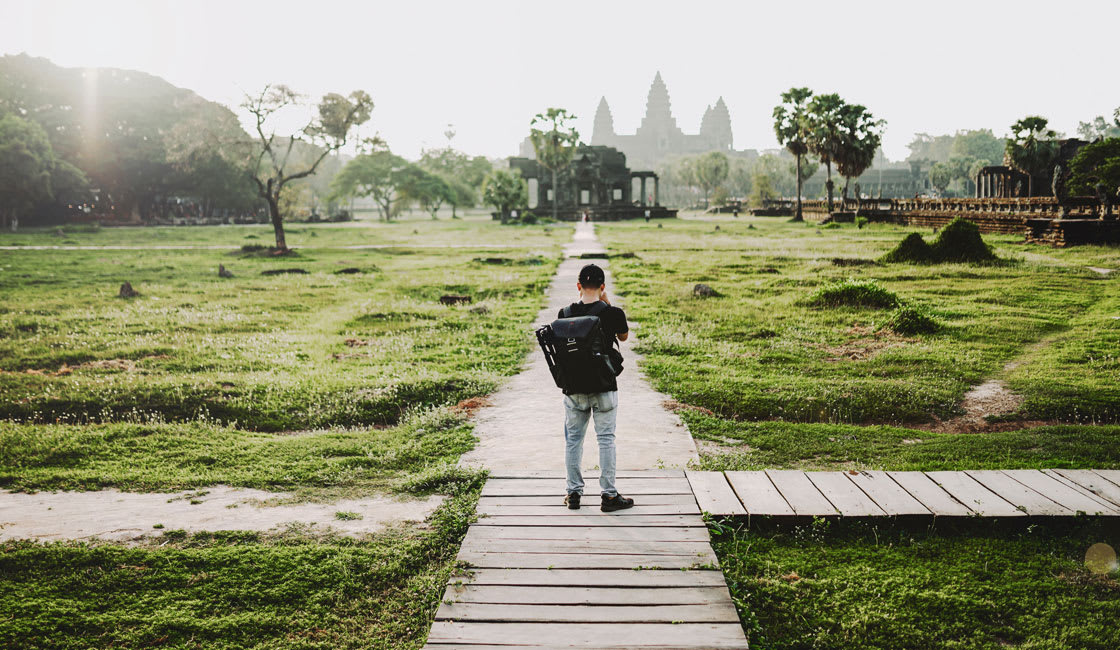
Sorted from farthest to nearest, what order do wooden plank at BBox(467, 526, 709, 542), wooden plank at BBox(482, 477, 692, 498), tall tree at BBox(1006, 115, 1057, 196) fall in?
1. tall tree at BBox(1006, 115, 1057, 196)
2. wooden plank at BBox(482, 477, 692, 498)
3. wooden plank at BBox(467, 526, 709, 542)

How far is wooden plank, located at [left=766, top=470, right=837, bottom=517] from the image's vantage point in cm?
460

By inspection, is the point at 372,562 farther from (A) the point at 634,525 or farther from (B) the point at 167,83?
(B) the point at 167,83

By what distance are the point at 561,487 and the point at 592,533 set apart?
2.47 ft

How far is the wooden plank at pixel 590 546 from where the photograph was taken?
4.12 metres

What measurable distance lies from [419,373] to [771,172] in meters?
104

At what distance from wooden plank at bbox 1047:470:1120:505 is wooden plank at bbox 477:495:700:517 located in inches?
Result: 105

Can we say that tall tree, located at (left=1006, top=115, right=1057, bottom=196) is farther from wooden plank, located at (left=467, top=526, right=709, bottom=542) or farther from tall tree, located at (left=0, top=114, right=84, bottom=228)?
tall tree, located at (left=0, top=114, right=84, bottom=228)

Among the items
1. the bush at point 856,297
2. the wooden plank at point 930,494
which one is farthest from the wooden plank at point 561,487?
the bush at point 856,297

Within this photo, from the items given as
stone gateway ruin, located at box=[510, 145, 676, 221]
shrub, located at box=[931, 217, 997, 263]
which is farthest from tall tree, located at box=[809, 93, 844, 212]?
shrub, located at box=[931, 217, 997, 263]

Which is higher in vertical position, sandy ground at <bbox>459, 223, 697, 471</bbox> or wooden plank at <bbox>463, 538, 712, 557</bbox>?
sandy ground at <bbox>459, 223, 697, 471</bbox>

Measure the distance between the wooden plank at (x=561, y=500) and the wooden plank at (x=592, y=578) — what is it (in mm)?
842

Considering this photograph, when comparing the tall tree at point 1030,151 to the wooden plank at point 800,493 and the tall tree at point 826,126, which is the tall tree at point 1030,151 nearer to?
the tall tree at point 826,126

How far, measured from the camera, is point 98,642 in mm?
3609

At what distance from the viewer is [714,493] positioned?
4883 mm
